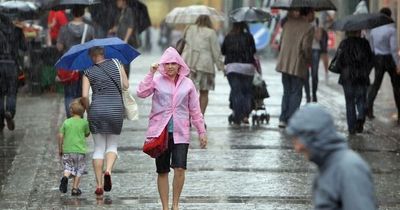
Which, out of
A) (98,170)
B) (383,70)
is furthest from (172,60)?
(383,70)

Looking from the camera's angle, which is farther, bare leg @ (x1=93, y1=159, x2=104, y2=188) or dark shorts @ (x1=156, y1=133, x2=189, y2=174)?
bare leg @ (x1=93, y1=159, x2=104, y2=188)

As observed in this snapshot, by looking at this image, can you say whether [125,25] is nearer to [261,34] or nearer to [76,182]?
[76,182]

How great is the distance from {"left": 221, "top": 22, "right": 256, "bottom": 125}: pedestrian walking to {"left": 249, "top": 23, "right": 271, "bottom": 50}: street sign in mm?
21355

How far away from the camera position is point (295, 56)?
55.7ft

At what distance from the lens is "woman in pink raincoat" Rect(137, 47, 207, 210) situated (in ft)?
33.0

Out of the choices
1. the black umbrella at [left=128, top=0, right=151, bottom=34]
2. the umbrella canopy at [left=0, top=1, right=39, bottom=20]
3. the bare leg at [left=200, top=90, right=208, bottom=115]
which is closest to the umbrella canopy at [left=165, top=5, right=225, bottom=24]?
the bare leg at [left=200, top=90, right=208, bottom=115]

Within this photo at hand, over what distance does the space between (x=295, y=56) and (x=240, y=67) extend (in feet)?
2.87

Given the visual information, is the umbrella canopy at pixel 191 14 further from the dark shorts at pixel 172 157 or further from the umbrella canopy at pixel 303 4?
the dark shorts at pixel 172 157

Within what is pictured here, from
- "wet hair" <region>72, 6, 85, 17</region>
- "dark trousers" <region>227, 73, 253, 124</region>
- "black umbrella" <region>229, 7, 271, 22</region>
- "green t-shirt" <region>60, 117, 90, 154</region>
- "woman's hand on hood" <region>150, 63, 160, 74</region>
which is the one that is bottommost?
"dark trousers" <region>227, 73, 253, 124</region>

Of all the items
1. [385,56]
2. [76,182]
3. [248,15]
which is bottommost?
[385,56]

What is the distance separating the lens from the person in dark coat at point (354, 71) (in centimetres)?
1622

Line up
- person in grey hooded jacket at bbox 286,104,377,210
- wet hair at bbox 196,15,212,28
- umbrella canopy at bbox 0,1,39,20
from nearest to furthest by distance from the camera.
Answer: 1. person in grey hooded jacket at bbox 286,104,377,210
2. wet hair at bbox 196,15,212,28
3. umbrella canopy at bbox 0,1,39,20

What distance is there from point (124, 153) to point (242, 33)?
157 inches

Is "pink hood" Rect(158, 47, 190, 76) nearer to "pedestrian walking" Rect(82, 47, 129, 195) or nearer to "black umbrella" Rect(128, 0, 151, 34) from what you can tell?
"pedestrian walking" Rect(82, 47, 129, 195)
